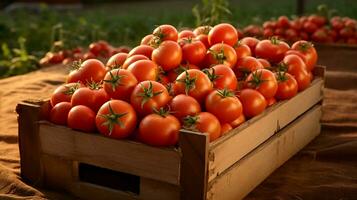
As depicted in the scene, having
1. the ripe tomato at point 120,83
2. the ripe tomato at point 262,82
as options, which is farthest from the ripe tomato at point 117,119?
the ripe tomato at point 262,82

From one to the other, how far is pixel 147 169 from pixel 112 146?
0.59ft

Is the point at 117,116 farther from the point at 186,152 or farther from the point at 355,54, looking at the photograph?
the point at 355,54

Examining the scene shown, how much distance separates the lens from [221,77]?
260 centimetres

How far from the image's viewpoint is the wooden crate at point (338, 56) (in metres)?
5.11

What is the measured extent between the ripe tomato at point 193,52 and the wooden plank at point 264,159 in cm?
52

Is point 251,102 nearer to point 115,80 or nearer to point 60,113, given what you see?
point 115,80

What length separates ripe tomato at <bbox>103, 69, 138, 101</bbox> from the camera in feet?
8.05

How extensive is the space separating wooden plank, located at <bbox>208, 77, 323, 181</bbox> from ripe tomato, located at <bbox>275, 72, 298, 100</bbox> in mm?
38

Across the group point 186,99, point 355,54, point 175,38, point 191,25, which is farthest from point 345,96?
point 191,25

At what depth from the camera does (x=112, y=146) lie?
2.39 m

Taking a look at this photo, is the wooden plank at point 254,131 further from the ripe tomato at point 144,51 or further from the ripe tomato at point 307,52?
the ripe tomato at point 144,51

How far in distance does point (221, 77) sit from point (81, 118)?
643mm

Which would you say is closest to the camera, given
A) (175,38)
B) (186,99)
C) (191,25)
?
(186,99)

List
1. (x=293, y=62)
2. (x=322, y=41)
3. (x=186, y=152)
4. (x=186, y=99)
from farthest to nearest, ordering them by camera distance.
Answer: (x=322, y=41) < (x=293, y=62) < (x=186, y=99) < (x=186, y=152)
